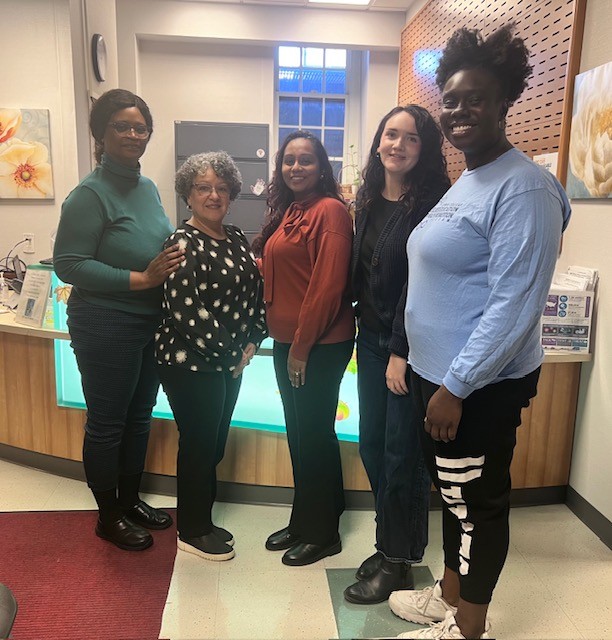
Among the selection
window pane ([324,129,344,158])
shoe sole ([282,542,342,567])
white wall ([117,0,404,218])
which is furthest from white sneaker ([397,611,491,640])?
window pane ([324,129,344,158])

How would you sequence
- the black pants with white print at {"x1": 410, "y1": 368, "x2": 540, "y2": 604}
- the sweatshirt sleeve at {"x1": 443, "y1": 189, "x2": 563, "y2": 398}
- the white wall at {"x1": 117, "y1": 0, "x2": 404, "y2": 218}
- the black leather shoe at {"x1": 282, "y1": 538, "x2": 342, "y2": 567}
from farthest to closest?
the white wall at {"x1": 117, "y1": 0, "x2": 404, "y2": 218}, the black leather shoe at {"x1": 282, "y1": 538, "x2": 342, "y2": 567}, the black pants with white print at {"x1": 410, "y1": 368, "x2": 540, "y2": 604}, the sweatshirt sleeve at {"x1": 443, "y1": 189, "x2": 563, "y2": 398}

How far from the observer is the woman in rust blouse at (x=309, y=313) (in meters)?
1.75

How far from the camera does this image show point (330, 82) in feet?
19.9

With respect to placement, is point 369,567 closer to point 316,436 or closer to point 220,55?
point 316,436

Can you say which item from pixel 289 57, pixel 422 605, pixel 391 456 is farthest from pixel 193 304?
pixel 289 57

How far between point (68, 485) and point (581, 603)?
2.20m

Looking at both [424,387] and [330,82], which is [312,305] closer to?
[424,387]

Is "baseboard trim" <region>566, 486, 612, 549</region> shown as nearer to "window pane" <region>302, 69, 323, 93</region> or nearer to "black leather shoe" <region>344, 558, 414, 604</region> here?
"black leather shoe" <region>344, 558, 414, 604</region>

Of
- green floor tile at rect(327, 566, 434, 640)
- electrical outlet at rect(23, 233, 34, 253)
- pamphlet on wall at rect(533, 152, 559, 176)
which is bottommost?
green floor tile at rect(327, 566, 434, 640)

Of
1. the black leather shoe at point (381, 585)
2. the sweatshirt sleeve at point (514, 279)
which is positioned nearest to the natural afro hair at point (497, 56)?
the sweatshirt sleeve at point (514, 279)

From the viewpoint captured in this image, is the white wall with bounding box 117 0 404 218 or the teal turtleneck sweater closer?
the teal turtleneck sweater

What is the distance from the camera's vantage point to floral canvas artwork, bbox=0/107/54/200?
4.28 metres

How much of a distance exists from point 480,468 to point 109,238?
1381 millimetres

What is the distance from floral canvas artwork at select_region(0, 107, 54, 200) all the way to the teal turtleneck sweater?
288 centimetres
